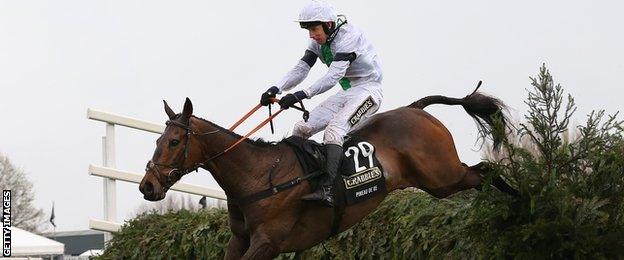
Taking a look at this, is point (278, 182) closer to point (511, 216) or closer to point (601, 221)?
point (511, 216)

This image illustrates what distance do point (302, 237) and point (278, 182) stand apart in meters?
0.44

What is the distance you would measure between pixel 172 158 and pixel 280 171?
82 centimetres

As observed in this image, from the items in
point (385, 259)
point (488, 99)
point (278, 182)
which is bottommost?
point (385, 259)

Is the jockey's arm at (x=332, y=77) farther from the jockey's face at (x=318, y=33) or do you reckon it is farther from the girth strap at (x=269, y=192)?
the girth strap at (x=269, y=192)

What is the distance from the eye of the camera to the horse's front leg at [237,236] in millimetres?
8133

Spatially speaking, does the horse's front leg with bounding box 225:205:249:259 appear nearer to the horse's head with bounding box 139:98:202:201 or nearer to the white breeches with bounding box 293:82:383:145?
the horse's head with bounding box 139:98:202:201

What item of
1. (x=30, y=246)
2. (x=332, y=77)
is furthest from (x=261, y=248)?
(x=30, y=246)

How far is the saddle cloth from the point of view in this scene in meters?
8.10

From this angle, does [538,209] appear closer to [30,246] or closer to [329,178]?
[329,178]

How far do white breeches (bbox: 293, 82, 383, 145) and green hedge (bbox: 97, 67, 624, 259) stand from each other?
830 mm

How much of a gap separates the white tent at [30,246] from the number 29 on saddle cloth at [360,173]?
7954 millimetres

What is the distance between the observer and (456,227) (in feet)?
26.9

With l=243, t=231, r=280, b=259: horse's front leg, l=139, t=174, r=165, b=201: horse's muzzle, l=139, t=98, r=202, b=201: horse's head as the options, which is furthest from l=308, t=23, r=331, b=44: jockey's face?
l=139, t=174, r=165, b=201: horse's muzzle

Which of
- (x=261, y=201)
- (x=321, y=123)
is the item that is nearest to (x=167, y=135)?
(x=261, y=201)
